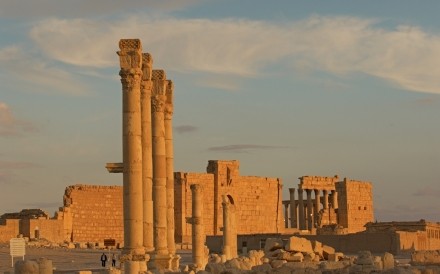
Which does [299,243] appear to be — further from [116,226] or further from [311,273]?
[116,226]

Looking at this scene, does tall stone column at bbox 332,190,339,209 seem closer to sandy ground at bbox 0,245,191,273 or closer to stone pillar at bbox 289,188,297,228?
stone pillar at bbox 289,188,297,228

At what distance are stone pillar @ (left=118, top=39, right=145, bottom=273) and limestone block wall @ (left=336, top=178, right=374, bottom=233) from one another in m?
44.2

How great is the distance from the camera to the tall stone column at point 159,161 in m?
29.6

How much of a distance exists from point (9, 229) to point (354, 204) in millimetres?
26229

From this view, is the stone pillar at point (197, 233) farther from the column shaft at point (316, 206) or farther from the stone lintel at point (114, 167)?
the column shaft at point (316, 206)

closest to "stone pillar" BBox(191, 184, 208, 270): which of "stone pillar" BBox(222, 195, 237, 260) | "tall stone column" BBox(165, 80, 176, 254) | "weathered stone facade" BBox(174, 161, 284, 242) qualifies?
"tall stone column" BBox(165, 80, 176, 254)

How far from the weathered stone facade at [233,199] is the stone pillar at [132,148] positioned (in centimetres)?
3384

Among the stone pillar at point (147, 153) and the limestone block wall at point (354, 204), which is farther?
the limestone block wall at point (354, 204)

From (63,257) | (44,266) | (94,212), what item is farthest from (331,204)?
(44,266)

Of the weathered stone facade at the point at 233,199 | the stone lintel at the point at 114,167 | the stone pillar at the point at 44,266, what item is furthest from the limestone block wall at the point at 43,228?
the stone pillar at the point at 44,266

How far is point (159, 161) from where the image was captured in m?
30.3

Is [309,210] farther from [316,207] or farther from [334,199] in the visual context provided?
[334,199]

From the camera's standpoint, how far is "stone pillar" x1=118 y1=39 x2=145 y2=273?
24000mm

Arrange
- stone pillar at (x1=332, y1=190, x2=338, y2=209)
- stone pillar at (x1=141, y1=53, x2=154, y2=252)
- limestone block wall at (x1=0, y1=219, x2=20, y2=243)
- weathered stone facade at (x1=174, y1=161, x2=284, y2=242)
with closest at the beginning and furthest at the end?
1. stone pillar at (x1=141, y1=53, x2=154, y2=252)
2. limestone block wall at (x1=0, y1=219, x2=20, y2=243)
3. weathered stone facade at (x1=174, y1=161, x2=284, y2=242)
4. stone pillar at (x1=332, y1=190, x2=338, y2=209)
